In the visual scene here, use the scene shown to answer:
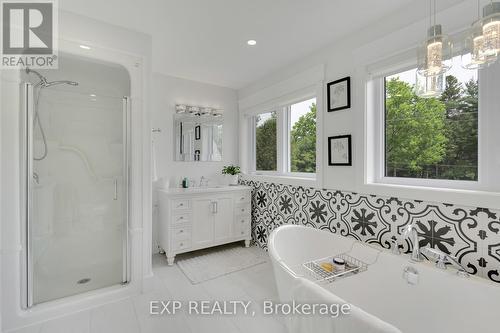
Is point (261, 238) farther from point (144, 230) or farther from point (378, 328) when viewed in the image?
point (378, 328)

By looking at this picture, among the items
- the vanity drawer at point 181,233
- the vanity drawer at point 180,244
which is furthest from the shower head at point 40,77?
the vanity drawer at point 180,244

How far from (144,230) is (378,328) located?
2.02 meters

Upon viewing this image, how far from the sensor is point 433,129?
1783mm

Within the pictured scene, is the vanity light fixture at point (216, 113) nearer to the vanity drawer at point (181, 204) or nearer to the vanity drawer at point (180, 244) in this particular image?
the vanity drawer at point (181, 204)

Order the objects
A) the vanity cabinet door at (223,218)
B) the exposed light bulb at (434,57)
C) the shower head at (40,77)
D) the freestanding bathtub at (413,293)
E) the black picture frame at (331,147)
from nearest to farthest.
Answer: the exposed light bulb at (434,57), the freestanding bathtub at (413,293), the shower head at (40,77), the black picture frame at (331,147), the vanity cabinet door at (223,218)

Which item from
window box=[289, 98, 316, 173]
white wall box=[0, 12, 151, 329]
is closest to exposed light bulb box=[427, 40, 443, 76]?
window box=[289, 98, 316, 173]

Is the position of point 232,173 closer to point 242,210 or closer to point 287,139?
point 242,210

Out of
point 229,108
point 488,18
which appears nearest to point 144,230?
point 229,108

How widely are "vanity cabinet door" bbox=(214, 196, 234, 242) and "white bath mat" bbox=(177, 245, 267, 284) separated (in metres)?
0.22

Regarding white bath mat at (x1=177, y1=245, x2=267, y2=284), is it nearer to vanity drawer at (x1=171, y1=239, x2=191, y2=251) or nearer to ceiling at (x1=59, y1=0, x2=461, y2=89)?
vanity drawer at (x1=171, y1=239, x2=191, y2=251)

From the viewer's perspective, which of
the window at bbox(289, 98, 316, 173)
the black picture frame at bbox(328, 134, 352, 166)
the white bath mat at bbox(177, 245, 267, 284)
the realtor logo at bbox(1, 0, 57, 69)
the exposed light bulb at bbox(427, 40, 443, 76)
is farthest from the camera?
the window at bbox(289, 98, 316, 173)

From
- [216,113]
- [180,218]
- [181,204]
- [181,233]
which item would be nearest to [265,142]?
[216,113]

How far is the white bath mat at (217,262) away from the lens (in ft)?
8.31

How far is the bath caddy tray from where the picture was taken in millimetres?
1623
